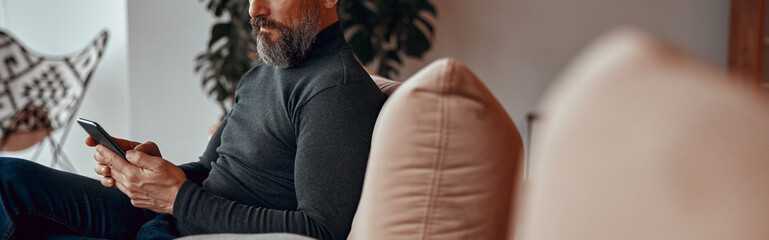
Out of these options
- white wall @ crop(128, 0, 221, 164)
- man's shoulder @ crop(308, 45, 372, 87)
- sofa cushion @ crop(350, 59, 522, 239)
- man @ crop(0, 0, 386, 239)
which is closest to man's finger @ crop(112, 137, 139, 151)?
man @ crop(0, 0, 386, 239)

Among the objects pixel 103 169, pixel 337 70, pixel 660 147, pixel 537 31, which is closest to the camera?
pixel 660 147

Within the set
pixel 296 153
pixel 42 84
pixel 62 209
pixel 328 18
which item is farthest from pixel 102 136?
pixel 42 84

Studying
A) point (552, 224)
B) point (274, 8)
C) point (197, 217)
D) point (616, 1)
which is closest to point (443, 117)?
point (552, 224)

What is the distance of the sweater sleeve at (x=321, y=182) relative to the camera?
3.50 ft

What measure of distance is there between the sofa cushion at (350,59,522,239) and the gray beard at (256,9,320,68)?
60 centimetres

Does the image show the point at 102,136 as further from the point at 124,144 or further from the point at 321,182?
the point at 321,182

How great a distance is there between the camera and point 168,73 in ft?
11.2

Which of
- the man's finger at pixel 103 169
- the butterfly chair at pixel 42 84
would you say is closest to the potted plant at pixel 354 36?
the butterfly chair at pixel 42 84

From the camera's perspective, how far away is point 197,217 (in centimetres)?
115

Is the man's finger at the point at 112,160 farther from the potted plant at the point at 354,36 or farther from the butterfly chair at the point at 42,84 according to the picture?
the butterfly chair at the point at 42,84

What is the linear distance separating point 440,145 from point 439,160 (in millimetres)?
17

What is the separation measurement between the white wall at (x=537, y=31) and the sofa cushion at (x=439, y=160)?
111 inches

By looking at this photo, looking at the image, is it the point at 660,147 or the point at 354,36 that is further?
the point at 354,36

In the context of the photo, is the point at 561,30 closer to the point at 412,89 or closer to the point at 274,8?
the point at 274,8
